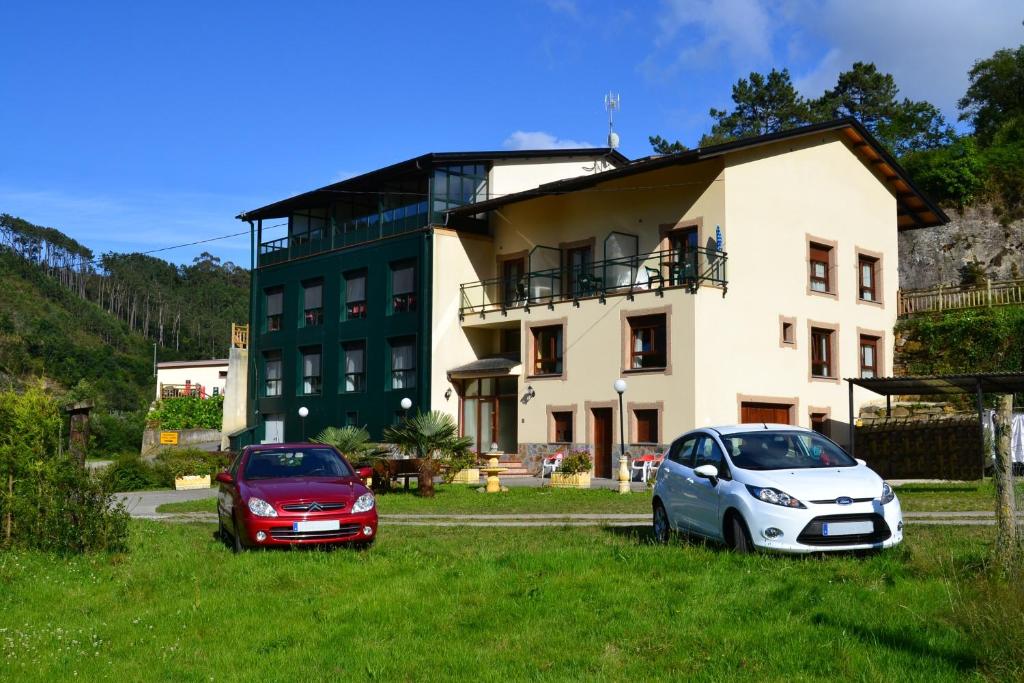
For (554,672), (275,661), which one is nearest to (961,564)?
(554,672)

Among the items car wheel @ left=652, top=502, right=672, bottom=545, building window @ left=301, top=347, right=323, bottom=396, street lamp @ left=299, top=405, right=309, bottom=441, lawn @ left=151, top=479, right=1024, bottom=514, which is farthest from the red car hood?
building window @ left=301, top=347, right=323, bottom=396

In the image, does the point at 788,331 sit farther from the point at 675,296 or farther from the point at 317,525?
the point at 317,525

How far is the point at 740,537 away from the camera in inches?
427

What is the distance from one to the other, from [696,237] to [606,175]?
338 cm

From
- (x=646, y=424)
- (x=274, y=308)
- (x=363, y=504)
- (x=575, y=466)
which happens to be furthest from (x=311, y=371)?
Result: (x=363, y=504)

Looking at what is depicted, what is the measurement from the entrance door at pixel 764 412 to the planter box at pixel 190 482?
16397mm

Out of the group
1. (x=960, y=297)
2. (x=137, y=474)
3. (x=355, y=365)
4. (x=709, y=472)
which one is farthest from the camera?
(x=355, y=365)

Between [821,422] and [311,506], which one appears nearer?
[311,506]

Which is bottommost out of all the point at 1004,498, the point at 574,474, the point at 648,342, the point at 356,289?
the point at 574,474

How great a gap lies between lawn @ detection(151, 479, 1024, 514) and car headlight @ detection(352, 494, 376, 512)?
677 centimetres

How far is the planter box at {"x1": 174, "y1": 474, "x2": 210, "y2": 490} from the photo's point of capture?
30984 millimetres

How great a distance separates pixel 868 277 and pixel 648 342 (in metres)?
9.29

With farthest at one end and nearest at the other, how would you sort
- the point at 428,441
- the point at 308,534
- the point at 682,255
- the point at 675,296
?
the point at 682,255, the point at 675,296, the point at 428,441, the point at 308,534

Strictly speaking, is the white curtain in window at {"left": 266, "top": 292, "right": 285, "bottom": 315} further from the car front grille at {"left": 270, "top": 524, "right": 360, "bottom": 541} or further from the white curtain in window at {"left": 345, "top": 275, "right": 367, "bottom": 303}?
the car front grille at {"left": 270, "top": 524, "right": 360, "bottom": 541}
